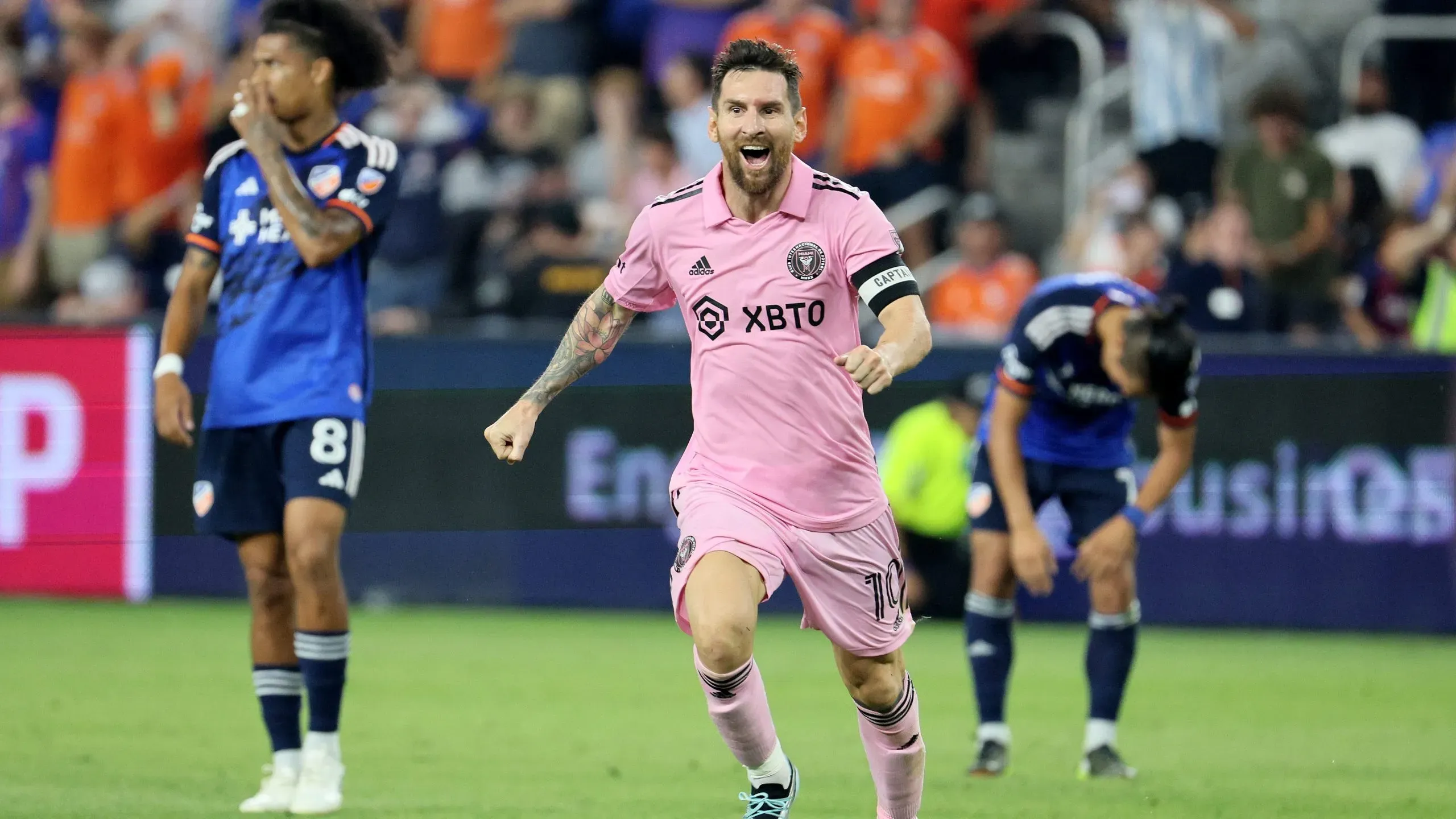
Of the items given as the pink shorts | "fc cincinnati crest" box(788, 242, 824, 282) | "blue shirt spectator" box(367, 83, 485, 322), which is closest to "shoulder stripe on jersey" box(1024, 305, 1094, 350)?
the pink shorts

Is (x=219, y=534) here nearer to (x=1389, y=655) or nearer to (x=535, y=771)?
(x=535, y=771)

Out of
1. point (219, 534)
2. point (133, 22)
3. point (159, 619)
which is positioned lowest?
point (159, 619)

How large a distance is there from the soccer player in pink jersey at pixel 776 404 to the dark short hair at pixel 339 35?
Answer: 2017 millimetres

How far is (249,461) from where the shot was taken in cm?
735

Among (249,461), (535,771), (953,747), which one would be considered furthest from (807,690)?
(249,461)

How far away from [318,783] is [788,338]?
2479 mm

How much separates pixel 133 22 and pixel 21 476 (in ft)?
17.7

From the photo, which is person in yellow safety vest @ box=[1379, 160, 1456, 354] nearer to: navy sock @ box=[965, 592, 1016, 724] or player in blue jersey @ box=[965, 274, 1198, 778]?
player in blue jersey @ box=[965, 274, 1198, 778]

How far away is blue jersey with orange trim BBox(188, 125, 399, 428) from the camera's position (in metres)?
7.36

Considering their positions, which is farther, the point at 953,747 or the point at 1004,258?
the point at 1004,258

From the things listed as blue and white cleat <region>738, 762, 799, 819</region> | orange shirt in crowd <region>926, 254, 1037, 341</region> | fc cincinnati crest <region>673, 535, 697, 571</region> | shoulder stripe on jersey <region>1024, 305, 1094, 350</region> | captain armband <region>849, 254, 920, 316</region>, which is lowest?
blue and white cleat <region>738, 762, 799, 819</region>

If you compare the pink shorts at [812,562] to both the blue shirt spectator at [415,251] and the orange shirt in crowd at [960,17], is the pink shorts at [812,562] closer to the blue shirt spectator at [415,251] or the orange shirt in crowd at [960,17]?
the blue shirt spectator at [415,251]

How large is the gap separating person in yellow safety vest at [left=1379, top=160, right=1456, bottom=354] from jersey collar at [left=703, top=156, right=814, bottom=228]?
28.7 feet

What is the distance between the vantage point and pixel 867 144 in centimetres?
1622
